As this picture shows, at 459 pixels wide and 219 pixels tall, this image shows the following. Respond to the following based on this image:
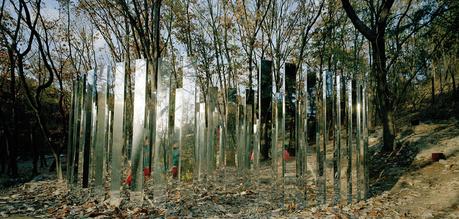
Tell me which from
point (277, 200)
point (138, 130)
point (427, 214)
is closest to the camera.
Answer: point (138, 130)

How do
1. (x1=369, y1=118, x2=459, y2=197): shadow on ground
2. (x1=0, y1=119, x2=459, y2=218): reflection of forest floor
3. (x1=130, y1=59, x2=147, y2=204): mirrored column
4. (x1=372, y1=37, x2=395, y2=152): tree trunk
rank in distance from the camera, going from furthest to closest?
1. (x1=372, y1=37, x2=395, y2=152): tree trunk
2. (x1=369, y1=118, x2=459, y2=197): shadow on ground
3. (x1=0, y1=119, x2=459, y2=218): reflection of forest floor
4. (x1=130, y1=59, x2=147, y2=204): mirrored column

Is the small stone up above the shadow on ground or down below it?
below

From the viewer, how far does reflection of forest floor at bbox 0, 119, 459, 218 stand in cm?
468

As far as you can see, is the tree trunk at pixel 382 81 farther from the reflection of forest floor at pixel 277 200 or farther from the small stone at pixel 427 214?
the small stone at pixel 427 214

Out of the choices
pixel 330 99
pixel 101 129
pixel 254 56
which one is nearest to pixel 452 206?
pixel 330 99

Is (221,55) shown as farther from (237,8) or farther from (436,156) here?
(436,156)

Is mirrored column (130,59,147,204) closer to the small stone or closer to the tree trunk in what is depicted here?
the small stone

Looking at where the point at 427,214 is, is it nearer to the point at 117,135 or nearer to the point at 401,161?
the point at 401,161

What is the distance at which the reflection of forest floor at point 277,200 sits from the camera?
15.4 ft

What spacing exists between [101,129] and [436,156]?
6739 mm

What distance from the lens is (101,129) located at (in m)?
5.13

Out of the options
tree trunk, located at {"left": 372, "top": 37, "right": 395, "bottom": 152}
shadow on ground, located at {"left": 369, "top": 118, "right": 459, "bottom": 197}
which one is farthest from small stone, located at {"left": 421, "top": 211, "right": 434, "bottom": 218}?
tree trunk, located at {"left": 372, "top": 37, "right": 395, "bottom": 152}

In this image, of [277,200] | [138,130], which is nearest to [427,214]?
[277,200]

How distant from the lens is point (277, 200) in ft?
16.6
